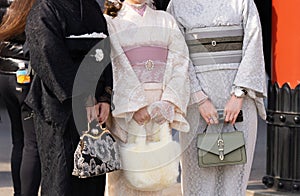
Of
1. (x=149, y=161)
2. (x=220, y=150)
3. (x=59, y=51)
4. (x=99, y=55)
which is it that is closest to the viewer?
(x=59, y=51)

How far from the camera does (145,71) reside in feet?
14.4

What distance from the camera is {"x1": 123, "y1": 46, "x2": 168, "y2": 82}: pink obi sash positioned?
436 centimetres

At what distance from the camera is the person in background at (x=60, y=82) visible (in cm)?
410

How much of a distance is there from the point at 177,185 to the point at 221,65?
2129 mm

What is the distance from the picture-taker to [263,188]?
6293 mm

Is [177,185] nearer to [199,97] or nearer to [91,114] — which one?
[199,97]

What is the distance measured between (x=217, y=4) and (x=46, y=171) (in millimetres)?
1380

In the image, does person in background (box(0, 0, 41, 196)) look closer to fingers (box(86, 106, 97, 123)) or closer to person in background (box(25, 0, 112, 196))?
person in background (box(25, 0, 112, 196))

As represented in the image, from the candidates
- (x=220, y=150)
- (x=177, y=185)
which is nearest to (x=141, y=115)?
(x=220, y=150)

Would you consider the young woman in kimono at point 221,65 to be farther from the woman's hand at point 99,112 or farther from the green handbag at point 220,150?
the woman's hand at point 99,112

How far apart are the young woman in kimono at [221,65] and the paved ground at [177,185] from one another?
1.61 m

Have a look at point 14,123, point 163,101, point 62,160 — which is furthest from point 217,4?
point 14,123

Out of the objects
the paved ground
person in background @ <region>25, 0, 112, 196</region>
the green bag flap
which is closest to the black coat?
person in background @ <region>25, 0, 112, 196</region>

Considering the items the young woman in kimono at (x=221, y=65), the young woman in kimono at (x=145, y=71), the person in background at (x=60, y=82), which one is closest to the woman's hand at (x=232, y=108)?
the young woman in kimono at (x=221, y=65)
